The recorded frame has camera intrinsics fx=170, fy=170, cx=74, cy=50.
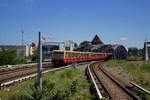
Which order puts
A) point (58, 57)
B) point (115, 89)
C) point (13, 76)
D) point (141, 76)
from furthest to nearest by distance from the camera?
1. point (58, 57)
2. point (141, 76)
3. point (13, 76)
4. point (115, 89)

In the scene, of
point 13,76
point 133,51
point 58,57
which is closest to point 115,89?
point 13,76

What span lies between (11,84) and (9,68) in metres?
11.3

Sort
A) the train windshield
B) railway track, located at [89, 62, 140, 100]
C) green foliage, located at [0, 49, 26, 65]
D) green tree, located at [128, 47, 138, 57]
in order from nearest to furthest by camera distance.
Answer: railway track, located at [89, 62, 140, 100]
the train windshield
green foliage, located at [0, 49, 26, 65]
green tree, located at [128, 47, 138, 57]

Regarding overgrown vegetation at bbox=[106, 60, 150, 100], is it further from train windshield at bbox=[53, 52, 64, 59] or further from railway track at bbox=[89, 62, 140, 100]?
train windshield at bbox=[53, 52, 64, 59]

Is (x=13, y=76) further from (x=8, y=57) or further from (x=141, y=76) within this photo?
(x=8, y=57)

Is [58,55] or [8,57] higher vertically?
[58,55]

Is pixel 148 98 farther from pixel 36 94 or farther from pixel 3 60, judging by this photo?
pixel 3 60

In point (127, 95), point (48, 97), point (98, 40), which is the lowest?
point (127, 95)


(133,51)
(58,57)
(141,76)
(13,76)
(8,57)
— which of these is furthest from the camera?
(133,51)

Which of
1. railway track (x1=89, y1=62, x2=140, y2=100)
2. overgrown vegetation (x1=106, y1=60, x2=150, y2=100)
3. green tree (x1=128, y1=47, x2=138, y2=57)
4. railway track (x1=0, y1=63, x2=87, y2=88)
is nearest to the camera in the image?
railway track (x1=89, y1=62, x2=140, y2=100)

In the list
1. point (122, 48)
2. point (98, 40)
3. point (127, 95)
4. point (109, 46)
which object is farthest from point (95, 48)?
point (127, 95)

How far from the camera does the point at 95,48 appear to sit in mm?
79438

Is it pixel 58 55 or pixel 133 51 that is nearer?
pixel 58 55

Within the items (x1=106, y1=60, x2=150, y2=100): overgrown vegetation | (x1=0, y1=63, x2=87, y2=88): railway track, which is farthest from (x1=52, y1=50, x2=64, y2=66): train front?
(x1=106, y1=60, x2=150, y2=100): overgrown vegetation
